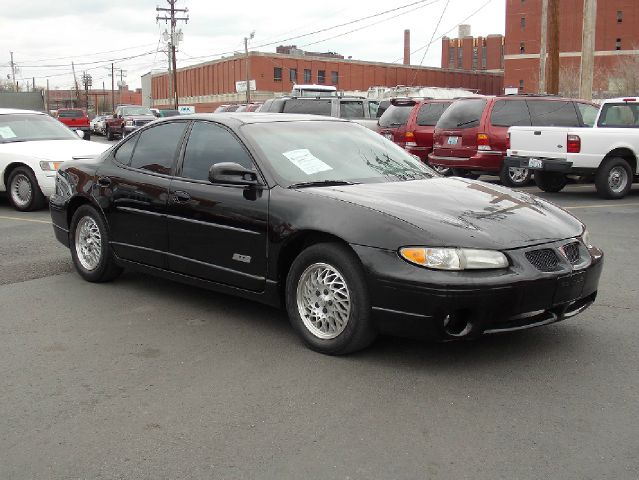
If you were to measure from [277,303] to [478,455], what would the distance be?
80.8 inches

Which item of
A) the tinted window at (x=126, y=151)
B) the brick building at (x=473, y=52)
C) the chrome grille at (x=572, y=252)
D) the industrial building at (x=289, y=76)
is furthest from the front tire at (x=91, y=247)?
the brick building at (x=473, y=52)

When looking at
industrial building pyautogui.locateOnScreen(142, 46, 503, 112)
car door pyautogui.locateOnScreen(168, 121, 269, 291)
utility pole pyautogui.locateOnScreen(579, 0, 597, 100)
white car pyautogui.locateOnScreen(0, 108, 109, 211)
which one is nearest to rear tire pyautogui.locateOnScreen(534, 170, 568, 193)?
utility pole pyautogui.locateOnScreen(579, 0, 597, 100)

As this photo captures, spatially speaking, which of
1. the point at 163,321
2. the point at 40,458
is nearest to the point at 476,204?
the point at 163,321

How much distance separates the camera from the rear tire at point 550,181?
538 inches

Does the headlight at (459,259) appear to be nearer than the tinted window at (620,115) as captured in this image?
Yes

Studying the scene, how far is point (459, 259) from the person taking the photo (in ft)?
13.5

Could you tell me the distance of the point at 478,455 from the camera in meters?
3.27

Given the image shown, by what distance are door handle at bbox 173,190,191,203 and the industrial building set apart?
212ft

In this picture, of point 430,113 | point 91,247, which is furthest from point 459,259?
point 430,113

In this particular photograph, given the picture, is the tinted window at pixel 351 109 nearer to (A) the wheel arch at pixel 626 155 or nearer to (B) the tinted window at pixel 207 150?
(A) the wheel arch at pixel 626 155

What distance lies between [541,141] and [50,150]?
8237 mm

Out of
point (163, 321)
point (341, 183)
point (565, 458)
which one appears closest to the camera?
point (565, 458)

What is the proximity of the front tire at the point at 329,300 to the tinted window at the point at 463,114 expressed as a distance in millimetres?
10259

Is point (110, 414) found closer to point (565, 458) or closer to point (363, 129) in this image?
point (565, 458)
